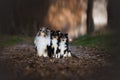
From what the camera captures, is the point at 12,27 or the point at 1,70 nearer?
the point at 1,70

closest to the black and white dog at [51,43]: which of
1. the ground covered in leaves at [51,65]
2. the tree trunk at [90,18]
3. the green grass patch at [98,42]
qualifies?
the ground covered in leaves at [51,65]

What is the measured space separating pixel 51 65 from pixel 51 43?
511 millimetres

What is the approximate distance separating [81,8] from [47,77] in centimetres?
394

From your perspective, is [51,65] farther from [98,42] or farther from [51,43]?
[98,42]

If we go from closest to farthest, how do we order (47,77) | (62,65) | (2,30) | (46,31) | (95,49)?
(47,77)
(62,65)
(46,31)
(95,49)
(2,30)

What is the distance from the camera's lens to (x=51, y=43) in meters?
5.23

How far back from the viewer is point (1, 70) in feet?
14.3

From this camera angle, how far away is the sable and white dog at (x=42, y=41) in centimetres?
521

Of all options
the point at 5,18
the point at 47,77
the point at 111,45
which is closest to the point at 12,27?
the point at 5,18

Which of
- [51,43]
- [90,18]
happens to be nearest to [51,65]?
[51,43]

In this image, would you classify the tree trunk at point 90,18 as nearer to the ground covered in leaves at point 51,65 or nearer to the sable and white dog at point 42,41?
the ground covered in leaves at point 51,65

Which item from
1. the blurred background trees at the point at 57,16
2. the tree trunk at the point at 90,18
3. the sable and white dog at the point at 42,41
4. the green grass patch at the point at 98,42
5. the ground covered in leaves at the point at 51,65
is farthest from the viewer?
the tree trunk at the point at 90,18

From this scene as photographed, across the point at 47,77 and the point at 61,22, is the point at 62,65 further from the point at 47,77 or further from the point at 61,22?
the point at 61,22

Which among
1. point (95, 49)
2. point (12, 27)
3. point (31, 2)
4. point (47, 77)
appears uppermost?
point (31, 2)
